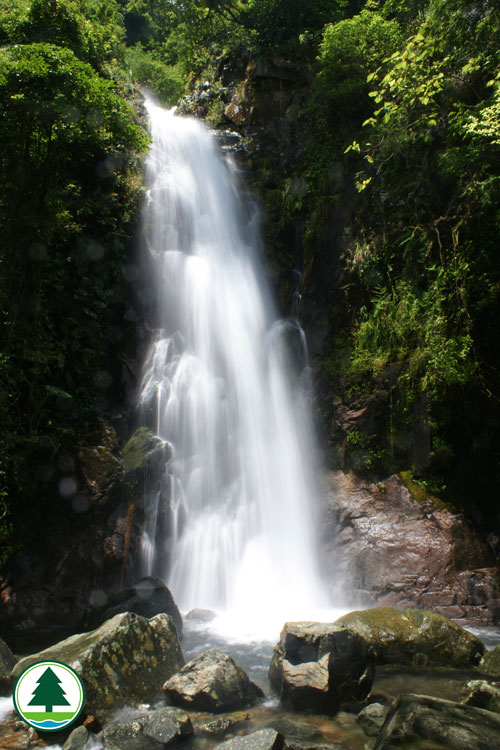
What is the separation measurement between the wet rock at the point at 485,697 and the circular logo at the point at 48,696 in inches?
157

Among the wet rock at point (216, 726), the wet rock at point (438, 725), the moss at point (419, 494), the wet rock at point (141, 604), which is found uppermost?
the moss at point (419, 494)

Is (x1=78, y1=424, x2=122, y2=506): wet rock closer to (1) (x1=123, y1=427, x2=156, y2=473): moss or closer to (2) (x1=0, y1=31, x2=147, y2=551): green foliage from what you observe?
(2) (x1=0, y1=31, x2=147, y2=551): green foliage

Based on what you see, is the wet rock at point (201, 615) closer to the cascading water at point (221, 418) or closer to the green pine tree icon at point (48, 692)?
the cascading water at point (221, 418)

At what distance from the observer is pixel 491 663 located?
5.85 meters

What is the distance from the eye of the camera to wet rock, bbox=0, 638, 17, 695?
209 inches

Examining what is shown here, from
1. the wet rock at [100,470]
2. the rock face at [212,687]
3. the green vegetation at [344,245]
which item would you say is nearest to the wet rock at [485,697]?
the rock face at [212,687]

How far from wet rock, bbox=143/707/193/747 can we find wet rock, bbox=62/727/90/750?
0.54 m

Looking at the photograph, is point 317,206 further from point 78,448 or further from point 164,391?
point 78,448

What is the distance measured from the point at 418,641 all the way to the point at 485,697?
1.38m

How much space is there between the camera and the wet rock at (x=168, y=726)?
4.44 metres

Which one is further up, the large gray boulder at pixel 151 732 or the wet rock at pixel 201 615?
the wet rock at pixel 201 615

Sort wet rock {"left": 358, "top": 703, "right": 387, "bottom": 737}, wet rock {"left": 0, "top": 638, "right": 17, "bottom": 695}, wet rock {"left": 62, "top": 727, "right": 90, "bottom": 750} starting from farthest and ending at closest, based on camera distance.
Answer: wet rock {"left": 0, "top": 638, "right": 17, "bottom": 695}
wet rock {"left": 358, "top": 703, "right": 387, "bottom": 737}
wet rock {"left": 62, "top": 727, "right": 90, "bottom": 750}

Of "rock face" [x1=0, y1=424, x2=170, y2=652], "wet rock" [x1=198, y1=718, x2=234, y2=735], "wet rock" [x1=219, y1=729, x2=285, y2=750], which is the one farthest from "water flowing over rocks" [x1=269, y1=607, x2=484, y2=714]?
"rock face" [x1=0, y1=424, x2=170, y2=652]

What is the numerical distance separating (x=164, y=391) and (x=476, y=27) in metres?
9.63
